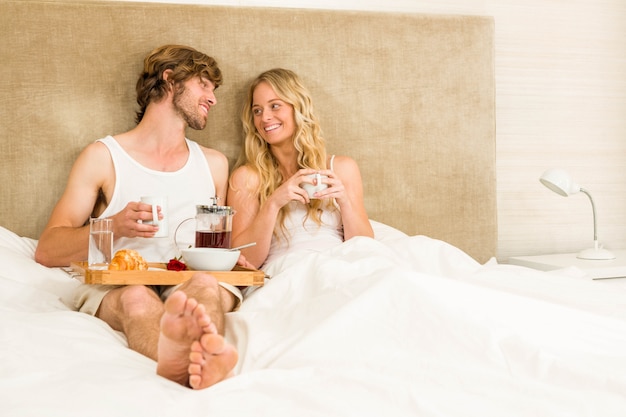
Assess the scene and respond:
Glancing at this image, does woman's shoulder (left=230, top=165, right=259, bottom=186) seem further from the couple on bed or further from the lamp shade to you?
the lamp shade

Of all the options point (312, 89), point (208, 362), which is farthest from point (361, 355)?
point (312, 89)

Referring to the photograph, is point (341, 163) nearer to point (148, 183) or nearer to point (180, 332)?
point (148, 183)

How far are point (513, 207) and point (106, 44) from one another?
5.98 feet

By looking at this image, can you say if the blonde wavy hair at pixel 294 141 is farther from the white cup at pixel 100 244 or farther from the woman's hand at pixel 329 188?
the white cup at pixel 100 244

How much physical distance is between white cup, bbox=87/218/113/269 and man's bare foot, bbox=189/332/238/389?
0.74m

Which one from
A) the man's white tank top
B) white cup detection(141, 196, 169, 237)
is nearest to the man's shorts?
white cup detection(141, 196, 169, 237)

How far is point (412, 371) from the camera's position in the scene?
115 cm

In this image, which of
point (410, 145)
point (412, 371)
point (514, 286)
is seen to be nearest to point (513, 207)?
point (410, 145)

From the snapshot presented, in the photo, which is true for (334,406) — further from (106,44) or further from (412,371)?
(106,44)

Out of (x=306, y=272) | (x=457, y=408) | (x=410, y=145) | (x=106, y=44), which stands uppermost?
(x=106, y=44)

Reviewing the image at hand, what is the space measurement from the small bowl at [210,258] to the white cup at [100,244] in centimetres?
20

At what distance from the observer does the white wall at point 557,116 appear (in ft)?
9.91

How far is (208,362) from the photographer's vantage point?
3.70 ft

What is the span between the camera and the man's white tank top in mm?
2146
